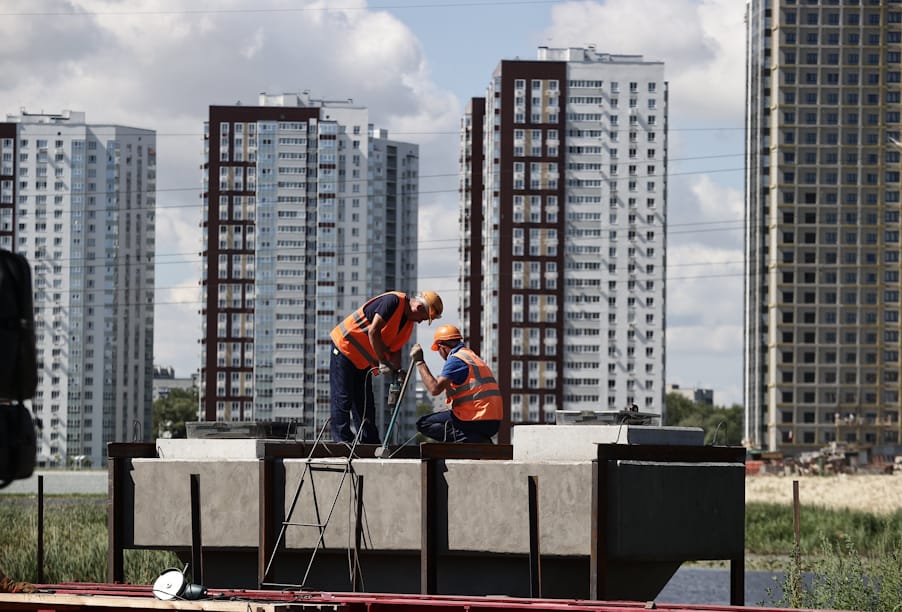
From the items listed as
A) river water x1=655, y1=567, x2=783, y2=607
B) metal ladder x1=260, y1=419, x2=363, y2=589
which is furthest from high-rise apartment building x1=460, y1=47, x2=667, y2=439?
metal ladder x1=260, y1=419, x2=363, y2=589

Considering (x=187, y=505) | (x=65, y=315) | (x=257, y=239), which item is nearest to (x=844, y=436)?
(x=257, y=239)

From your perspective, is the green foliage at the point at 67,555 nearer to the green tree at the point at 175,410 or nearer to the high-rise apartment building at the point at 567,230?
the high-rise apartment building at the point at 567,230

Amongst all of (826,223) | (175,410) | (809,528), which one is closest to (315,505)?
(809,528)

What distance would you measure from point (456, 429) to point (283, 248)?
11639 centimetres

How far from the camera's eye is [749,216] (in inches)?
5477

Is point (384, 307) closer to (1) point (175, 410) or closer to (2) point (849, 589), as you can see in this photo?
(2) point (849, 589)

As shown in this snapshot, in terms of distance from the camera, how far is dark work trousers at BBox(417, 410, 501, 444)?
1553 centimetres

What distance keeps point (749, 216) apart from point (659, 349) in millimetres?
19169

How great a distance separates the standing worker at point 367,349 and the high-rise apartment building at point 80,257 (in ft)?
399

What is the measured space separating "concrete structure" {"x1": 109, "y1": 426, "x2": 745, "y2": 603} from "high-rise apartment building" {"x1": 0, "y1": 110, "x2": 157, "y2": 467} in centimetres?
12307

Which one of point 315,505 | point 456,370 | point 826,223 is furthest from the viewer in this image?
point 826,223

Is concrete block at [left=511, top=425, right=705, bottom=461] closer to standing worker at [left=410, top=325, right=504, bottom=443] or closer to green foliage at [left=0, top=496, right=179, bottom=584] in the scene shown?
standing worker at [left=410, top=325, right=504, bottom=443]

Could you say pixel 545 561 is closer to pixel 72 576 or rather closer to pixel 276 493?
pixel 276 493

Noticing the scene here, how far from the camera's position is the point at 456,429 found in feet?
51.1
